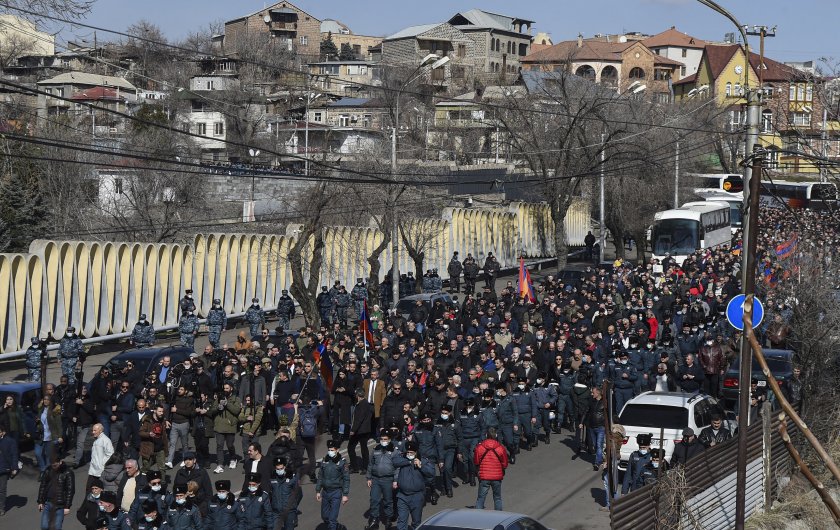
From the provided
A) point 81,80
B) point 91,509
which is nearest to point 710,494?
point 91,509

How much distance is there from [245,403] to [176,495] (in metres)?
7.20

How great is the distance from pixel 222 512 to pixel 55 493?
256 cm

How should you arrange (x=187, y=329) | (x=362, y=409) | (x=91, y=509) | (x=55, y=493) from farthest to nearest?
(x=187, y=329), (x=362, y=409), (x=55, y=493), (x=91, y=509)

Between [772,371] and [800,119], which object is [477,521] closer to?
[772,371]

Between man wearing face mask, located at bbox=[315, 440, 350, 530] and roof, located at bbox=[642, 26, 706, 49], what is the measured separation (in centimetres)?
14324

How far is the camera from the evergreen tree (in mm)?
146500

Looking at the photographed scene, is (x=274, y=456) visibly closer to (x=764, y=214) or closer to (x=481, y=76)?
(x=764, y=214)

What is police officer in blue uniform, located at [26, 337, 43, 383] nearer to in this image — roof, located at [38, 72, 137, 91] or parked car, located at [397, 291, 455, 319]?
parked car, located at [397, 291, 455, 319]

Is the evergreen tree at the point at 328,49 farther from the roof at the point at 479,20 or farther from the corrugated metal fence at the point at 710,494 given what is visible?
the corrugated metal fence at the point at 710,494

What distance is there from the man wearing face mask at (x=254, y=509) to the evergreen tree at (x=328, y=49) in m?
136

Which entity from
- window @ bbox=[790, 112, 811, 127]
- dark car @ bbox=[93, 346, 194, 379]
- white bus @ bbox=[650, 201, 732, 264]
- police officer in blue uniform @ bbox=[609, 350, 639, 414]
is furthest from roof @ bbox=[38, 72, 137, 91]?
police officer in blue uniform @ bbox=[609, 350, 639, 414]

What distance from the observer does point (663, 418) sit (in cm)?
1733

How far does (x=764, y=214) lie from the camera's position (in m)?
56.8

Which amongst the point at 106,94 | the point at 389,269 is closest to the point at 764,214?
the point at 389,269
